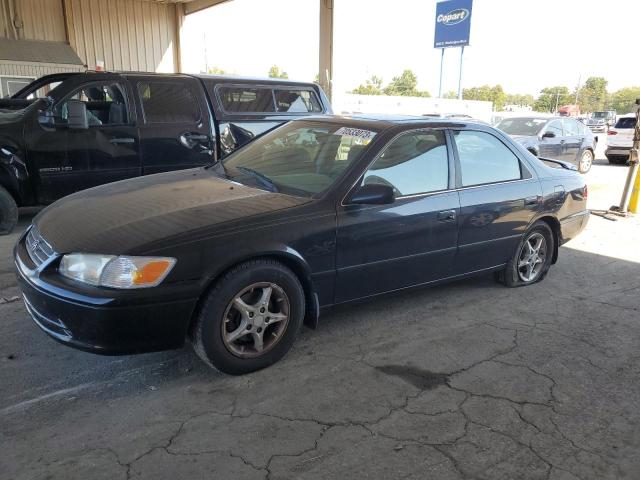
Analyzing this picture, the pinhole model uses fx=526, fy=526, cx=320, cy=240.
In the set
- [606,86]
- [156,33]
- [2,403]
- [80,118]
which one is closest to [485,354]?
[2,403]

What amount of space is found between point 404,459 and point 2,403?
2135mm

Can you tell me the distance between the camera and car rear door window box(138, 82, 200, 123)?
21.2 feet

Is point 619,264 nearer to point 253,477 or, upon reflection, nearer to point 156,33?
point 253,477

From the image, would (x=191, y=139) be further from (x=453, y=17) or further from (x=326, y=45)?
(x=453, y=17)

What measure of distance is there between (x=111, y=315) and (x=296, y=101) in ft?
18.3

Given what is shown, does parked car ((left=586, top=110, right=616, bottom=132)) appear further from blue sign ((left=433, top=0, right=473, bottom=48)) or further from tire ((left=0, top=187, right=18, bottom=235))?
tire ((left=0, top=187, right=18, bottom=235))

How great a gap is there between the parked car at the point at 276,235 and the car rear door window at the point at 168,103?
99.0 inches

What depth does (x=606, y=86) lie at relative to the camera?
320ft

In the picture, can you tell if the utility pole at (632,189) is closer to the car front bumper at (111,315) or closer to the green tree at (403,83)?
the car front bumper at (111,315)

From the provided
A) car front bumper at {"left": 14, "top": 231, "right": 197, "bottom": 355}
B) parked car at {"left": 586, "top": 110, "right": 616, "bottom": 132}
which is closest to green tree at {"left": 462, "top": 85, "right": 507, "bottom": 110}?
parked car at {"left": 586, "top": 110, "right": 616, "bottom": 132}

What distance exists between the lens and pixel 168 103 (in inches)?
258

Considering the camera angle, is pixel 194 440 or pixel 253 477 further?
pixel 194 440

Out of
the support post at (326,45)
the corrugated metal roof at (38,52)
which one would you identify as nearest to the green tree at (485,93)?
the corrugated metal roof at (38,52)

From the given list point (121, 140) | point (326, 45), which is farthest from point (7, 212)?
point (326, 45)
